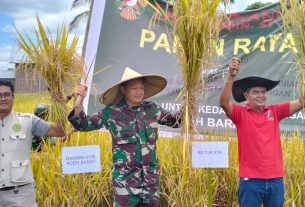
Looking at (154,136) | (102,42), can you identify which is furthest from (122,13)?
(154,136)

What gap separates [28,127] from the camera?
8.52ft

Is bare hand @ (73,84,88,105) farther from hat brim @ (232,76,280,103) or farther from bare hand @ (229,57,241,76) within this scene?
hat brim @ (232,76,280,103)

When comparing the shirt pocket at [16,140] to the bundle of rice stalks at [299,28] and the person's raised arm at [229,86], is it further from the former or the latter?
the bundle of rice stalks at [299,28]

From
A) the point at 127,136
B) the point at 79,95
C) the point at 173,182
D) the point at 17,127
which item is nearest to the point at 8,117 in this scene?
the point at 17,127

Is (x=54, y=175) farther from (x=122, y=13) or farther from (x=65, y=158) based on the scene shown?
(x=122, y=13)

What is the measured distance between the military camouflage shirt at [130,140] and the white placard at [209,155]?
272 mm

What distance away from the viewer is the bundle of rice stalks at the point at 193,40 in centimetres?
258

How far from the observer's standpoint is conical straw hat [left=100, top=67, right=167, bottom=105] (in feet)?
9.07

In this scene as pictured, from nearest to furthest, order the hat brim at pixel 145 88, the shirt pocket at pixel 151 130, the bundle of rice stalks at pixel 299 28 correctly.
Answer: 1. the bundle of rice stalks at pixel 299 28
2. the shirt pocket at pixel 151 130
3. the hat brim at pixel 145 88

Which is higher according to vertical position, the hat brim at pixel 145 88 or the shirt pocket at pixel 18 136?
the hat brim at pixel 145 88

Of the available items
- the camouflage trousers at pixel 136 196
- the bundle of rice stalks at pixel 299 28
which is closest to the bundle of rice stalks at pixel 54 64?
the camouflage trousers at pixel 136 196

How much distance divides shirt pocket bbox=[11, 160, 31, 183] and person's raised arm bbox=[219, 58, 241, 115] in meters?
1.34

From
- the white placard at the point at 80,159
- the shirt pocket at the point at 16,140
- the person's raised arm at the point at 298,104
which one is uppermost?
the person's raised arm at the point at 298,104

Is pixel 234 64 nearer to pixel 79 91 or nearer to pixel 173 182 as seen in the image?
pixel 79 91
